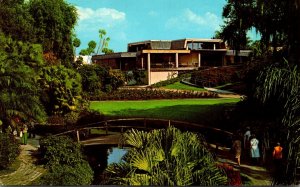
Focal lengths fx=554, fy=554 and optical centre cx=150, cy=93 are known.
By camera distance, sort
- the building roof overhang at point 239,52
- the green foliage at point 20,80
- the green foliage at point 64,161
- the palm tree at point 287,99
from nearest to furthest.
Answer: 1. the palm tree at point 287,99
2. the green foliage at point 20,80
3. the green foliage at point 64,161
4. the building roof overhang at point 239,52

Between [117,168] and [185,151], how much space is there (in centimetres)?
101

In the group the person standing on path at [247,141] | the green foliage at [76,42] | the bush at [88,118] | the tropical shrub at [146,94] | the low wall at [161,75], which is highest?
the green foliage at [76,42]

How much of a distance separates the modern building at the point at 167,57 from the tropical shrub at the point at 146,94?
0.63 ft

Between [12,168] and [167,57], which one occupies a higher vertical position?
[167,57]

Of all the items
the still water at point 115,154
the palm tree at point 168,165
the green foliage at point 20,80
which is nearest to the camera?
the palm tree at point 168,165

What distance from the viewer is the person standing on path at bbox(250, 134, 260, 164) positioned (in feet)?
28.6

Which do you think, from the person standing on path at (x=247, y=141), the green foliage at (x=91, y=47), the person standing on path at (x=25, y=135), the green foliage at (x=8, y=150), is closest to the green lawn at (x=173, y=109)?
the person standing on path at (x=247, y=141)

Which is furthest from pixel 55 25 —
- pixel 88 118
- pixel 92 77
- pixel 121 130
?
pixel 121 130

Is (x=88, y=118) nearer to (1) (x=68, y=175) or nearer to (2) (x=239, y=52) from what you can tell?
(1) (x=68, y=175)

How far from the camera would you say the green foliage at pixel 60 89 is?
29.5 ft

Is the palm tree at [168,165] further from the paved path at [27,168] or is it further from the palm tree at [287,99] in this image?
the paved path at [27,168]

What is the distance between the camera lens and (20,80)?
28.7 ft

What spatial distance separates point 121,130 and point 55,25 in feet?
6.71

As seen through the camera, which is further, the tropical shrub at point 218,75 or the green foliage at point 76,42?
the green foliage at point 76,42
